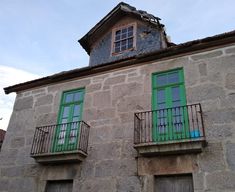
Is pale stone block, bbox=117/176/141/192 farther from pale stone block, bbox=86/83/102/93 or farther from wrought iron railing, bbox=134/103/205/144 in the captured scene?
pale stone block, bbox=86/83/102/93

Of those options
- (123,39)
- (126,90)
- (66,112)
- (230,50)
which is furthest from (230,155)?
(123,39)

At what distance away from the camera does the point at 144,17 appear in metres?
9.55

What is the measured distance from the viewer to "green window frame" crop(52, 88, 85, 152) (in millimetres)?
7621

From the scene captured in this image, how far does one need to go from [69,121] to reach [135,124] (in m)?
2.41

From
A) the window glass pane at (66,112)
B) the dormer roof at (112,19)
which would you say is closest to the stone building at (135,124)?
the window glass pane at (66,112)

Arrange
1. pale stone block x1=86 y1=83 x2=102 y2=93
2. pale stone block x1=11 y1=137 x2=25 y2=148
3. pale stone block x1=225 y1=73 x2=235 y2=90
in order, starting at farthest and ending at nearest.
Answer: pale stone block x1=11 y1=137 x2=25 y2=148 → pale stone block x1=86 y1=83 x2=102 y2=93 → pale stone block x1=225 y1=73 x2=235 y2=90

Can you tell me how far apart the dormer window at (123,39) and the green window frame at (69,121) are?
2.34 metres

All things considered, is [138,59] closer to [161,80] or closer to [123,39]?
[161,80]

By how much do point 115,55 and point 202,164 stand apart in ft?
17.4

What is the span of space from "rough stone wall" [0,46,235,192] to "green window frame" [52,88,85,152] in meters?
0.24

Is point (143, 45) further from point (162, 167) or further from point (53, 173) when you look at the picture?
point (53, 173)

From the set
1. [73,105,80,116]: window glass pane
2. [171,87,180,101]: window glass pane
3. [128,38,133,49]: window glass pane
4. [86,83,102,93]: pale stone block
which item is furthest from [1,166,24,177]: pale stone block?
[128,38,133,49]: window glass pane

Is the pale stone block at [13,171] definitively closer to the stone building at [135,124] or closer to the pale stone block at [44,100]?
the stone building at [135,124]

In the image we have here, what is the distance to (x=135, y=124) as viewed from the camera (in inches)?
271
